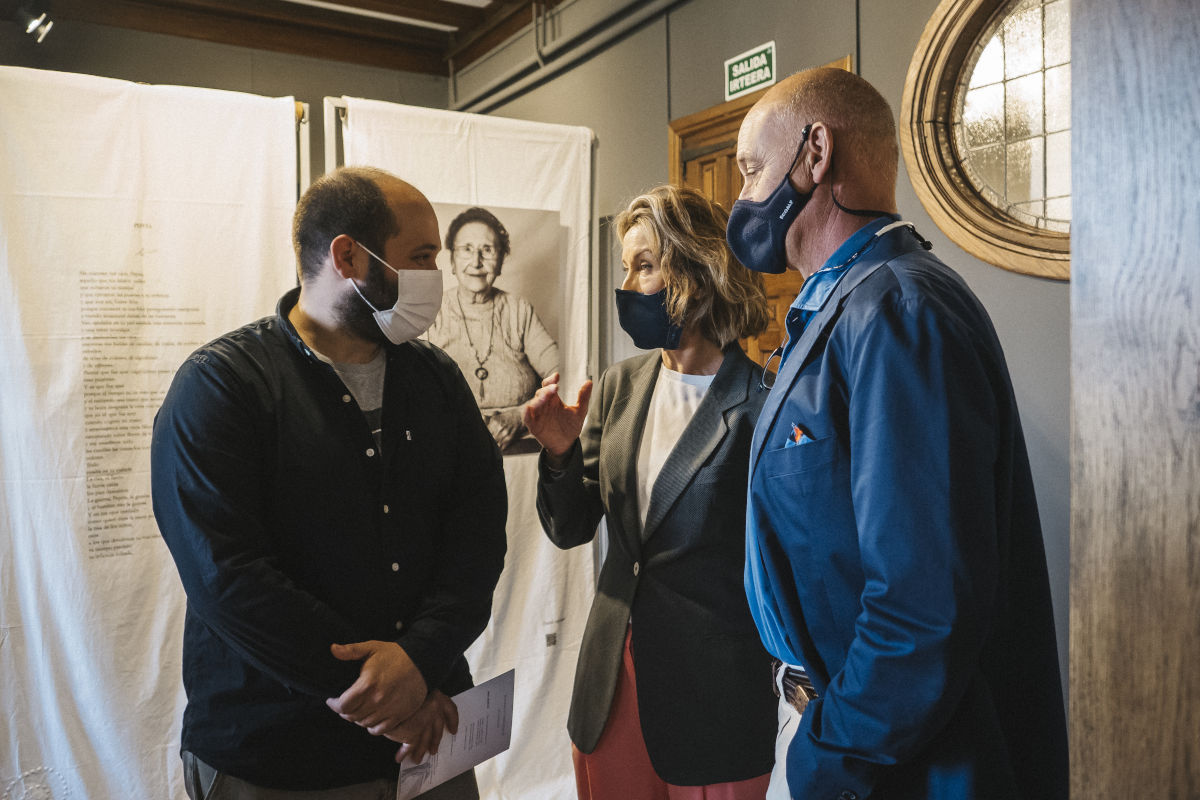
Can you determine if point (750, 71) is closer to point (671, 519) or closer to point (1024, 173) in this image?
point (1024, 173)

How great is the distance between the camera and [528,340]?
3.18 meters

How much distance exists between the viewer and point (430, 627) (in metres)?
1.63

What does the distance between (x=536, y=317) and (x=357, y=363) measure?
1.48m

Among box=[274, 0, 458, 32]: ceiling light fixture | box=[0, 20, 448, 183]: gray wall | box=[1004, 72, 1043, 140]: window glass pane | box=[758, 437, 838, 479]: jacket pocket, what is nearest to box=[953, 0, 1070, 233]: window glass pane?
box=[1004, 72, 1043, 140]: window glass pane

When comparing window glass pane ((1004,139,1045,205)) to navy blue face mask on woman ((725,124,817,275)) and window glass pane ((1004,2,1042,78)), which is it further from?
navy blue face mask on woman ((725,124,817,275))

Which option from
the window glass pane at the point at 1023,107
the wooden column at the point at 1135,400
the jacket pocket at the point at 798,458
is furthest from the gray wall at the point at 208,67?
the wooden column at the point at 1135,400

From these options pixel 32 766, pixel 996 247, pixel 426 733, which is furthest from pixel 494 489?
pixel 32 766

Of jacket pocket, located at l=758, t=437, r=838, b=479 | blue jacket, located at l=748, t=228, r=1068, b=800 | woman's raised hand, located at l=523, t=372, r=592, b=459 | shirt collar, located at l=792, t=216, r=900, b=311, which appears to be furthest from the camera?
woman's raised hand, located at l=523, t=372, r=592, b=459

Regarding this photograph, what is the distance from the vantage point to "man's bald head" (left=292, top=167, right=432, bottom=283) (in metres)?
1.71

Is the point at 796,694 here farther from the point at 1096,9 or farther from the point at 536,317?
the point at 536,317

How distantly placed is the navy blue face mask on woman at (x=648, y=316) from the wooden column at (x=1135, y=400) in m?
1.33

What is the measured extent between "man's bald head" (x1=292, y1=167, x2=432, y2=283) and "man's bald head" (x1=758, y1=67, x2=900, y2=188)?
32.9 inches

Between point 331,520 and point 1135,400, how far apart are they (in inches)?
53.4

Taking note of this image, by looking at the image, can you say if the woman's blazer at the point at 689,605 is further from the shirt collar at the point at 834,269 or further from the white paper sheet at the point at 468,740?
the shirt collar at the point at 834,269
